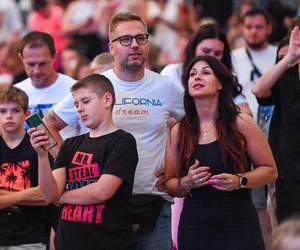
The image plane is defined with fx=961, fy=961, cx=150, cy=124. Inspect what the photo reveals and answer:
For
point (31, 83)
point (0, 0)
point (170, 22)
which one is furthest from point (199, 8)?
point (31, 83)

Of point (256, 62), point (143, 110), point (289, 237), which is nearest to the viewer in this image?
point (289, 237)

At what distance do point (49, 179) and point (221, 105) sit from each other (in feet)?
4.41

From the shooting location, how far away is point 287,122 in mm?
7504

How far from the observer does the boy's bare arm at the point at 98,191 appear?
20.1ft

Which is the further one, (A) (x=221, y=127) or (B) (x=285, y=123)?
(B) (x=285, y=123)

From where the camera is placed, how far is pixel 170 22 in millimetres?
14750

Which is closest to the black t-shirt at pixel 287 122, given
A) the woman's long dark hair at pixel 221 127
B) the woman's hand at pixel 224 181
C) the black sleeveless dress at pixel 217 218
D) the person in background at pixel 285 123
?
the person in background at pixel 285 123

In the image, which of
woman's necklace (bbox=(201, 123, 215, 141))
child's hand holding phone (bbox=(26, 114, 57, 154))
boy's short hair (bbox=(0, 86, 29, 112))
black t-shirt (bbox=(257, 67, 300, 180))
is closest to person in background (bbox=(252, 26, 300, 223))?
black t-shirt (bbox=(257, 67, 300, 180))

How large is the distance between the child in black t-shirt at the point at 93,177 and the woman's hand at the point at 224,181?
535 millimetres

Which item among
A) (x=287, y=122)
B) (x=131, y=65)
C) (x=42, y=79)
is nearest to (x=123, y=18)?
(x=131, y=65)

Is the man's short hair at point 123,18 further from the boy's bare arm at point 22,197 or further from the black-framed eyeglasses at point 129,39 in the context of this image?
the boy's bare arm at point 22,197

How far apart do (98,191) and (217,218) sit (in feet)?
2.79

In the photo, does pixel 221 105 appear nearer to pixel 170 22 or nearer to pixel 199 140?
pixel 199 140

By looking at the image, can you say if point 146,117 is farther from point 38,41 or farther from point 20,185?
point 38,41
